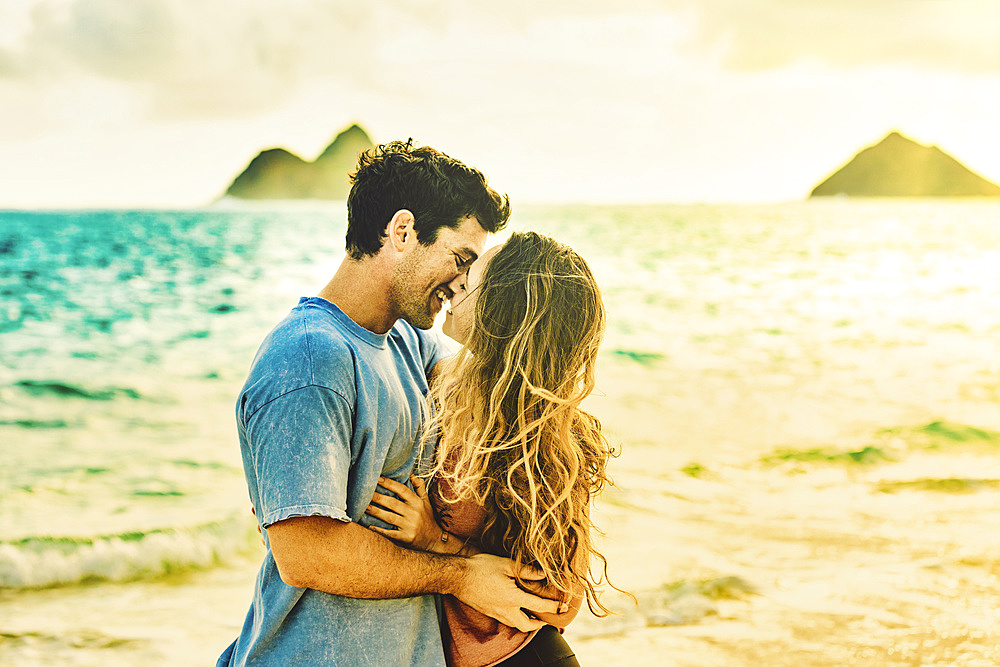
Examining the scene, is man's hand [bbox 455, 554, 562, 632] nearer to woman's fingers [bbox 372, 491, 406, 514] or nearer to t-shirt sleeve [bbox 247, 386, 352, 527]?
woman's fingers [bbox 372, 491, 406, 514]

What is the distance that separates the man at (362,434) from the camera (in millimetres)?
1653

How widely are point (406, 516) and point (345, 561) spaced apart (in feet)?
0.79

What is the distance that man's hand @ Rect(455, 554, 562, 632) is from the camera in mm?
2000

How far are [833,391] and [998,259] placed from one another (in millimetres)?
29033

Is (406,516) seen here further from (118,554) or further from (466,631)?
(118,554)

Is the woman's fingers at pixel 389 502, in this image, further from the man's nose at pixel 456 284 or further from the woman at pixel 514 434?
the man's nose at pixel 456 284

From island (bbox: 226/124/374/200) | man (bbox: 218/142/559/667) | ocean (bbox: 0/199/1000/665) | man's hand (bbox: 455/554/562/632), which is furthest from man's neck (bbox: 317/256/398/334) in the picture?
island (bbox: 226/124/374/200)

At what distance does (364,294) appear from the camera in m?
2.05

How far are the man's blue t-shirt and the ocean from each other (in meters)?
0.72

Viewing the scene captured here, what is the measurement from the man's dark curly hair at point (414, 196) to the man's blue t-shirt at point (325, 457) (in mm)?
271

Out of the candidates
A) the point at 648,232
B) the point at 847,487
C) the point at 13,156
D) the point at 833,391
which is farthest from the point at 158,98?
the point at 847,487

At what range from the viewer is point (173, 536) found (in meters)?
5.99

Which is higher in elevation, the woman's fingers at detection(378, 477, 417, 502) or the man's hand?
the woman's fingers at detection(378, 477, 417, 502)

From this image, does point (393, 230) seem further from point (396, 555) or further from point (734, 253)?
point (734, 253)
